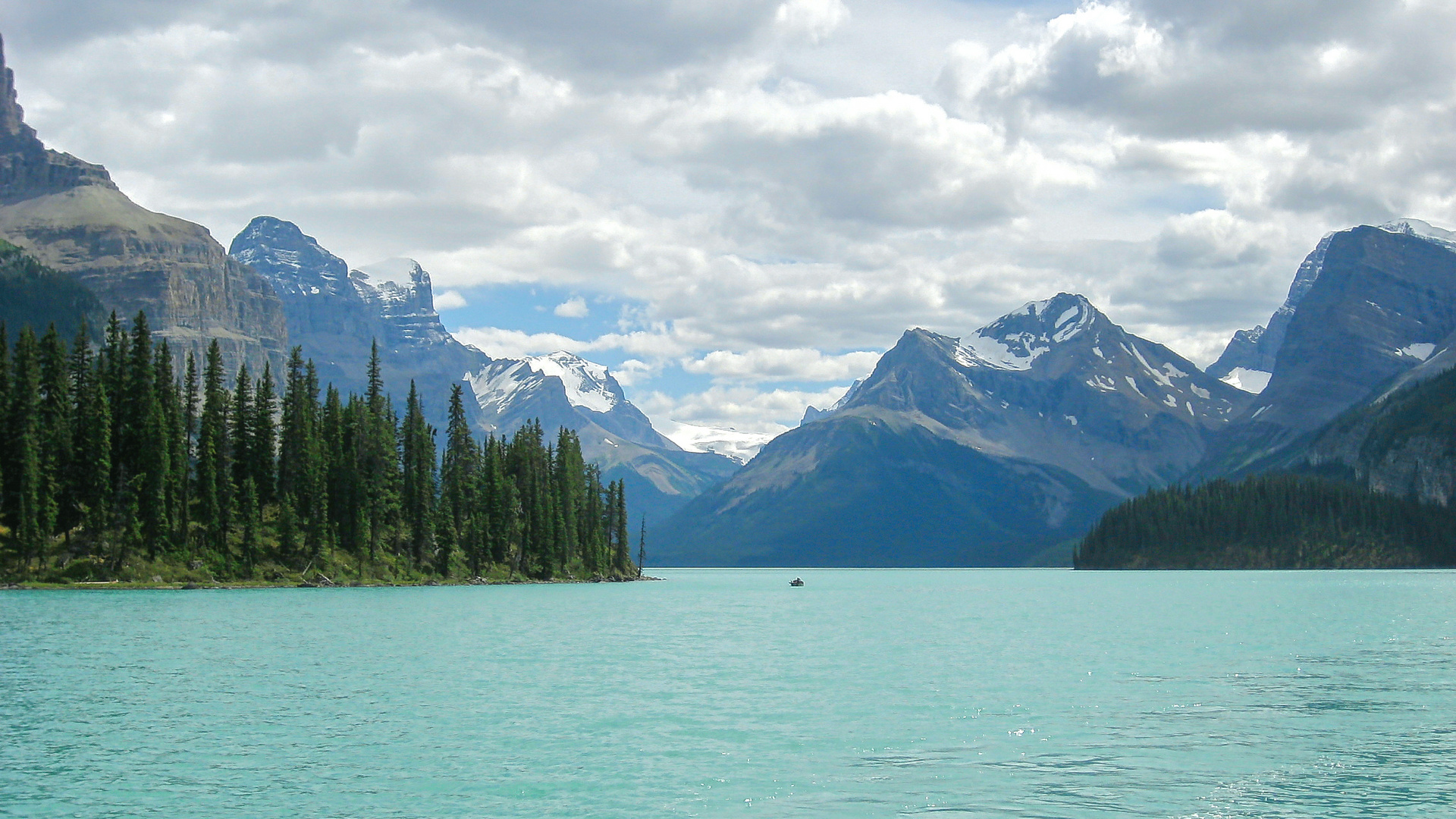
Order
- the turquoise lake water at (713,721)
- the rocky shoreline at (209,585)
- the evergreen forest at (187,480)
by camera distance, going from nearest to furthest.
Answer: the turquoise lake water at (713,721) < the rocky shoreline at (209,585) < the evergreen forest at (187,480)

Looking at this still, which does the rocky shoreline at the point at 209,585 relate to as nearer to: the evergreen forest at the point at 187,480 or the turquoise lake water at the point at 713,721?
the evergreen forest at the point at 187,480

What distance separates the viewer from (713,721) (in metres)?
49.1

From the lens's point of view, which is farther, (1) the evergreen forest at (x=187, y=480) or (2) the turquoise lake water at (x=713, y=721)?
(1) the evergreen forest at (x=187, y=480)

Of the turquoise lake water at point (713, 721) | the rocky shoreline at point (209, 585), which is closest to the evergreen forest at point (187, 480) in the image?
the rocky shoreline at point (209, 585)

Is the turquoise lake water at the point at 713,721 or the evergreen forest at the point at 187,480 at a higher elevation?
the evergreen forest at the point at 187,480

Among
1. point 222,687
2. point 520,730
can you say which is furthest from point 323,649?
point 520,730

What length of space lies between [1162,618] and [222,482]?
4521 inches

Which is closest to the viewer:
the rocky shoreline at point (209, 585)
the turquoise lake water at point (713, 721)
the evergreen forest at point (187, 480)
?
the turquoise lake water at point (713, 721)

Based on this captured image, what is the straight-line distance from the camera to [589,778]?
37844mm

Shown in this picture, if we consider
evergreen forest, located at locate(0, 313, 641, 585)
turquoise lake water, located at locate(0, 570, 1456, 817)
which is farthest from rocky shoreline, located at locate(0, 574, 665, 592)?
turquoise lake water, located at locate(0, 570, 1456, 817)

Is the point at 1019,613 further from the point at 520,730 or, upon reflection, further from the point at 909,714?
the point at 520,730

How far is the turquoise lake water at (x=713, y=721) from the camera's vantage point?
34.7 meters

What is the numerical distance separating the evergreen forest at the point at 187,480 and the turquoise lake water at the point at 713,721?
4755cm

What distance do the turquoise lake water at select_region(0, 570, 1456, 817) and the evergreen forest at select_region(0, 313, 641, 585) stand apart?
47552 mm
